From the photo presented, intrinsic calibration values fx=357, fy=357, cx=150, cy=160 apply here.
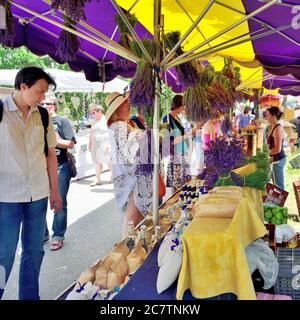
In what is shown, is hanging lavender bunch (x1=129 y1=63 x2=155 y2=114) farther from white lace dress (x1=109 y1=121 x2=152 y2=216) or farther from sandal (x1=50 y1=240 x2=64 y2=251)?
sandal (x1=50 y1=240 x2=64 y2=251)

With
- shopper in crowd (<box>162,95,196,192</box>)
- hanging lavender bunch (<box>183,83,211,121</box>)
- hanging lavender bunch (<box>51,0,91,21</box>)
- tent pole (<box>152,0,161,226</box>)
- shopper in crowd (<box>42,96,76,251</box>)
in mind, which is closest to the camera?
hanging lavender bunch (<box>51,0,91,21</box>)

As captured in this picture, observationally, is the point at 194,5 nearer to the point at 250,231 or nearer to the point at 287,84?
the point at 250,231

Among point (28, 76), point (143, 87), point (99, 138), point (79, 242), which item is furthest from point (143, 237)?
point (99, 138)

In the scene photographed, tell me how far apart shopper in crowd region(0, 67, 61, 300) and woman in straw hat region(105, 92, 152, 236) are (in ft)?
1.76

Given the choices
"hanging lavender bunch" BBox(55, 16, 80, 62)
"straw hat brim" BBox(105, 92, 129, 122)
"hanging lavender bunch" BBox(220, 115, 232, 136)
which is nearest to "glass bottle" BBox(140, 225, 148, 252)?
"straw hat brim" BBox(105, 92, 129, 122)

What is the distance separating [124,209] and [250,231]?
147 centimetres

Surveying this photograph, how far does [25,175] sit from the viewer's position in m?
2.26

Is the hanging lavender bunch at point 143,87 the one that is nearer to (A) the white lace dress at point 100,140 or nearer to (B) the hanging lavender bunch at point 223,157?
(B) the hanging lavender bunch at point 223,157

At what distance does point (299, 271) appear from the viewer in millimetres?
1704

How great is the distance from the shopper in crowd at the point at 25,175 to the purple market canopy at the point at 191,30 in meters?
0.45

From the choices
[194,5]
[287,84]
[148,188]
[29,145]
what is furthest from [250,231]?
[287,84]

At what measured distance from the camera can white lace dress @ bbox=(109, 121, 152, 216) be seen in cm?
262

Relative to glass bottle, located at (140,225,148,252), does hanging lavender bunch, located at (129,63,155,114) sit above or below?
above
